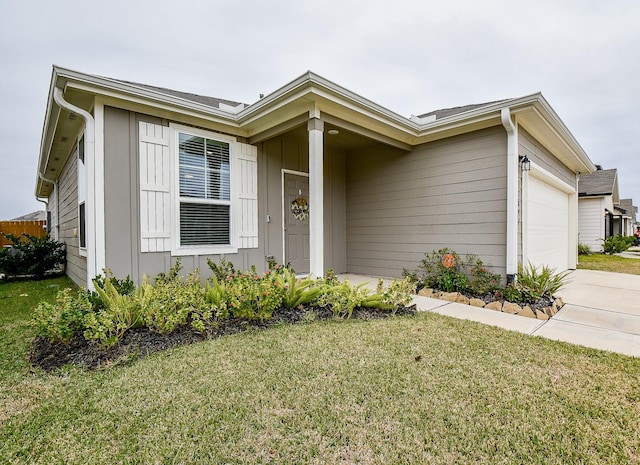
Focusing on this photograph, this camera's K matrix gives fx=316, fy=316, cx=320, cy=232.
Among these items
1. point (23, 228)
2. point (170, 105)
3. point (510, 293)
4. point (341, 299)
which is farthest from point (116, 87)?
point (23, 228)

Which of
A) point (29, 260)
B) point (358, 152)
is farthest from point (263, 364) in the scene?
point (29, 260)

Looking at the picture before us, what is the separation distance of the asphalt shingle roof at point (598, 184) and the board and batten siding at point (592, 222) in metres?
0.27

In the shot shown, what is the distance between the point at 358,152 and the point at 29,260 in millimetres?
7257

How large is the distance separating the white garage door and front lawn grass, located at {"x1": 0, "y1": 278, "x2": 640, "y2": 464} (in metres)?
3.20

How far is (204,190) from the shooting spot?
4.67 metres

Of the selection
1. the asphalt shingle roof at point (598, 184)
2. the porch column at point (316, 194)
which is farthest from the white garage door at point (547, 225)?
the asphalt shingle roof at point (598, 184)

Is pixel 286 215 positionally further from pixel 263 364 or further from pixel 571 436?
pixel 571 436

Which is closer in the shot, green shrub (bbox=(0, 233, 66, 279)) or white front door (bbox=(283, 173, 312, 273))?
white front door (bbox=(283, 173, 312, 273))

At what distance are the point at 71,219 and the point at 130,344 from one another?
509 centimetres

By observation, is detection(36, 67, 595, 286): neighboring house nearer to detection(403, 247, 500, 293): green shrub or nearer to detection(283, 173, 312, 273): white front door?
detection(283, 173, 312, 273): white front door

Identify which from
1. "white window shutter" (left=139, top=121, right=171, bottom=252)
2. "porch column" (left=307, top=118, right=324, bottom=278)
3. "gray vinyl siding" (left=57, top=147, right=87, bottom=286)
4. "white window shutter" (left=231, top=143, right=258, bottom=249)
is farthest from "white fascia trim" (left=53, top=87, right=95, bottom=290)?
"porch column" (left=307, top=118, right=324, bottom=278)

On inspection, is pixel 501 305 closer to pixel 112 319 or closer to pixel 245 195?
pixel 245 195

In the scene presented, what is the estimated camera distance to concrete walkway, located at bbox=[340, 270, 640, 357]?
116 inches

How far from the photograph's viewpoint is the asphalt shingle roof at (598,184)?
12.7m
